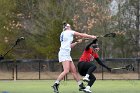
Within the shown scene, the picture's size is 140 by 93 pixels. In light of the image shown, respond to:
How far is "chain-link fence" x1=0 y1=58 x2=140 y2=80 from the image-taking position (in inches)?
1186

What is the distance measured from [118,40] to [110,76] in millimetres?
14698

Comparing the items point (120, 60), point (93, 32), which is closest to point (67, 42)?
point (120, 60)

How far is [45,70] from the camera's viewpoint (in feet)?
102

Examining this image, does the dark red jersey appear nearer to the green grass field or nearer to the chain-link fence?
the green grass field

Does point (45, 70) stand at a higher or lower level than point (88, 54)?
lower

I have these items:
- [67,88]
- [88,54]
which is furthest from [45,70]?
[88,54]

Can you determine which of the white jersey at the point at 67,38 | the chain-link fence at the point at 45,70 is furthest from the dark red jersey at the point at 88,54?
the chain-link fence at the point at 45,70

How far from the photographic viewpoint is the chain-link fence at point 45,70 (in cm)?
3012

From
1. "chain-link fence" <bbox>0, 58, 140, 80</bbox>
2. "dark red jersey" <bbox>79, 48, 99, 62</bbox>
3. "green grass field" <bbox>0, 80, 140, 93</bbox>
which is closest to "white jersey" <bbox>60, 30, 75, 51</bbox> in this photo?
"dark red jersey" <bbox>79, 48, 99, 62</bbox>

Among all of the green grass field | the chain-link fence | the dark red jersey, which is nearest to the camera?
the dark red jersey

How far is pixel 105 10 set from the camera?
43.0 m

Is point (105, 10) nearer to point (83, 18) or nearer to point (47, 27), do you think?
point (83, 18)

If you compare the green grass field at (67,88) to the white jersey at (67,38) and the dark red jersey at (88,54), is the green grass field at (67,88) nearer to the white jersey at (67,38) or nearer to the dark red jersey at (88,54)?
the dark red jersey at (88,54)

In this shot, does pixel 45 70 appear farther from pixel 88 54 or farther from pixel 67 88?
pixel 88 54
